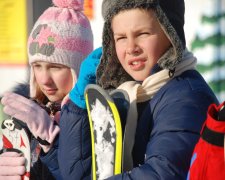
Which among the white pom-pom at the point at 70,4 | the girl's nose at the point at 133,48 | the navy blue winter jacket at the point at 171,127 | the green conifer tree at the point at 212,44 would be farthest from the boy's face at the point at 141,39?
the green conifer tree at the point at 212,44

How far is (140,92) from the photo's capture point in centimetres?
161

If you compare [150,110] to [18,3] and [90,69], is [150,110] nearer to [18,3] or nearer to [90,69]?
[90,69]

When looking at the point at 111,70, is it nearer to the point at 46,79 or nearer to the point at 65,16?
the point at 46,79

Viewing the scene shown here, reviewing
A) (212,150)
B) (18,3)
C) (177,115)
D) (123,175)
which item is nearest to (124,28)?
(177,115)

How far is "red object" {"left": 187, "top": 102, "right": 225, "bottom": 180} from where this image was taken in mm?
1098

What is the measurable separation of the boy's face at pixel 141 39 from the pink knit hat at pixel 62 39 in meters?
0.75

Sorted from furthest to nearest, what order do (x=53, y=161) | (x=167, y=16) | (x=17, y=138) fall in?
(x=17, y=138), (x=53, y=161), (x=167, y=16)

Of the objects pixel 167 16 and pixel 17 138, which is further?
pixel 17 138

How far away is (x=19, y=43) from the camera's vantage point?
3816 millimetres

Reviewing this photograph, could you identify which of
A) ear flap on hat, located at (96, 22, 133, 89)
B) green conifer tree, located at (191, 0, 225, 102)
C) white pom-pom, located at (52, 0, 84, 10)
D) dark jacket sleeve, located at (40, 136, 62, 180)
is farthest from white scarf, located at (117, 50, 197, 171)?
green conifer tree, located at (191, 0, 225, 102)

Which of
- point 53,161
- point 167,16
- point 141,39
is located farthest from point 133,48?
point 53,161

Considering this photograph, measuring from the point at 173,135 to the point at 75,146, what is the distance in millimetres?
606

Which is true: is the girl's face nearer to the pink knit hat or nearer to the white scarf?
the pink knit hat

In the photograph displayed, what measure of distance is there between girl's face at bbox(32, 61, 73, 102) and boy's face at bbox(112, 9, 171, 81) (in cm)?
73
